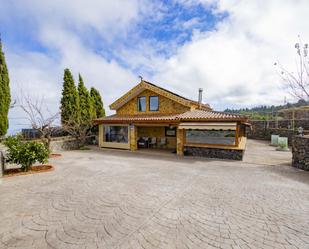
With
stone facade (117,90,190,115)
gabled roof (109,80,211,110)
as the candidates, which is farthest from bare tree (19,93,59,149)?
stone facade (117,90,190,115)

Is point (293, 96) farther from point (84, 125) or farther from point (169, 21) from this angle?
point (84, 125)

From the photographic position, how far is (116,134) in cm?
1992

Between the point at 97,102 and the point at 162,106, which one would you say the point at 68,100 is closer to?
the point at 97,102

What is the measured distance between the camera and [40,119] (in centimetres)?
1413

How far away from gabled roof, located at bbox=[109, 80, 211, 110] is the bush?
37.5 ft

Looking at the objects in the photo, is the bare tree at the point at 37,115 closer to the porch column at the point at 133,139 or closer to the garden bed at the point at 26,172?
the garden bed at the point at 26,172

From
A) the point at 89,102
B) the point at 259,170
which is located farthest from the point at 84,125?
the point at 259,170

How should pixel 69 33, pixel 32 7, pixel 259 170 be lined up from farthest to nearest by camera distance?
pixel 69 33
pixel 259 170
pixel 32 7

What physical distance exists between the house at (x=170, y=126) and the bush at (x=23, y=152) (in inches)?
361

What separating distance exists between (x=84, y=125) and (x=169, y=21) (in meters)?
15.5

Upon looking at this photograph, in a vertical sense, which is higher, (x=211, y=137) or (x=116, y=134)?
(x=116, y=134)

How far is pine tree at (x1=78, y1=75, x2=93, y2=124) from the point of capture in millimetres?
22906

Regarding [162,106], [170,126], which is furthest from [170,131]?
[162,106]

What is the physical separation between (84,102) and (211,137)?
18.1 metres
